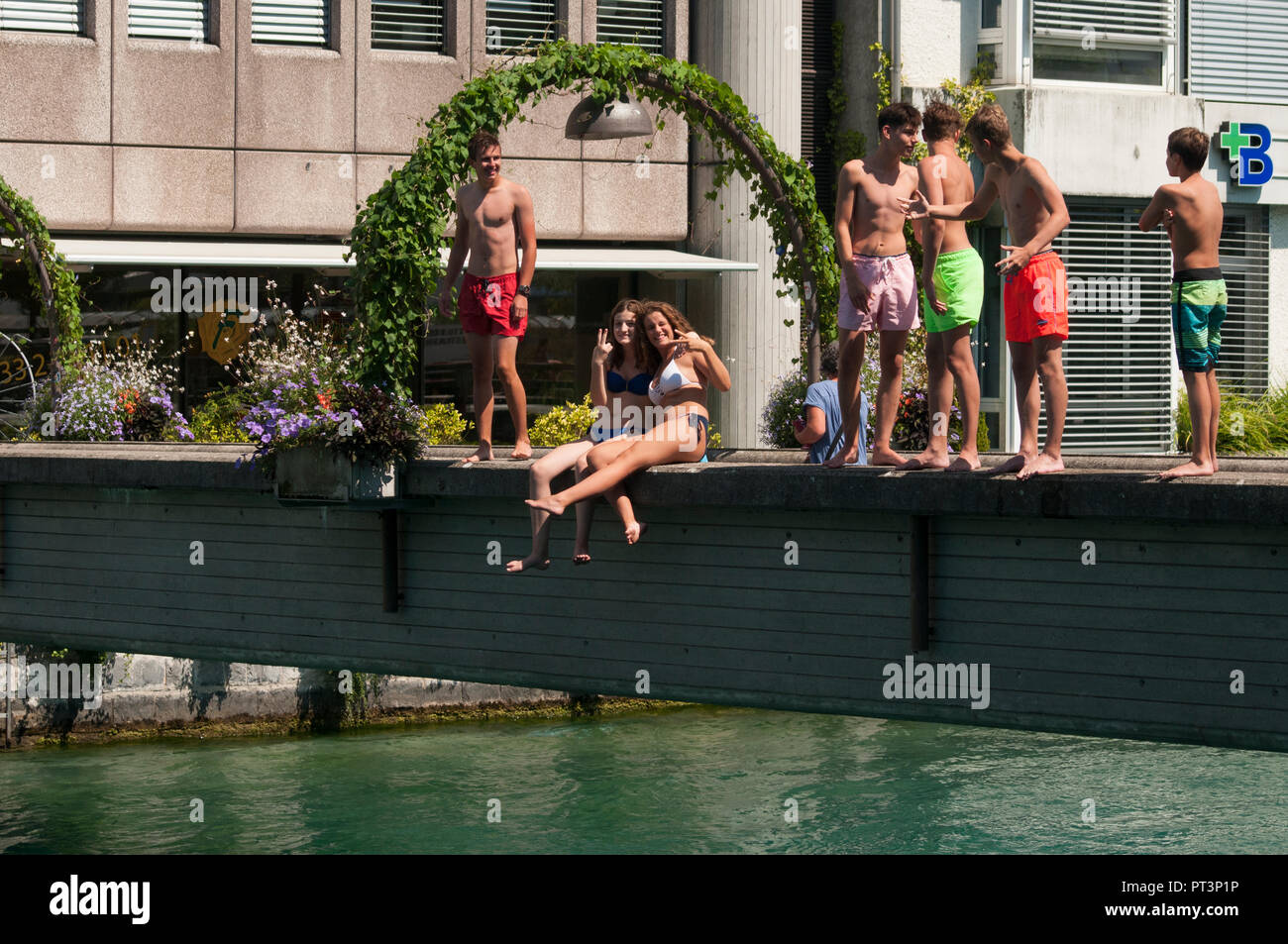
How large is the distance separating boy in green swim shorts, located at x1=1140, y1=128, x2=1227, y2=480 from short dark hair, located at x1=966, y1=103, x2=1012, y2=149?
0.84m

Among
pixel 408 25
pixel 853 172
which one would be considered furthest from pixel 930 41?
pixel 853 172

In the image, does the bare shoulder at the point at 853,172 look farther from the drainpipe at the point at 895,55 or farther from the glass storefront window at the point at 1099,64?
the glass storefront window at the point at 1099,64

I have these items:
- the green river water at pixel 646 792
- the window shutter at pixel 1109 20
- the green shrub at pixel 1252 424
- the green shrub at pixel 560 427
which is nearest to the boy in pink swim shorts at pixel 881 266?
the green river water at pixel 646 792

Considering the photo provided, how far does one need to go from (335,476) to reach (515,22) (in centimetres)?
1279

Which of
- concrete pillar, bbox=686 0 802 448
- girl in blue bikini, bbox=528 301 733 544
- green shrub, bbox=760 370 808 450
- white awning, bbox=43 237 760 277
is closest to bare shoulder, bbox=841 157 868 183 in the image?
girl in blue bikini, bbox=528 301 733 544

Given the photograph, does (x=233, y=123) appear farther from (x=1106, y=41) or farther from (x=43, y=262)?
(x=1106, y=41)

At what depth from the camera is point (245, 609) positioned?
465 inches

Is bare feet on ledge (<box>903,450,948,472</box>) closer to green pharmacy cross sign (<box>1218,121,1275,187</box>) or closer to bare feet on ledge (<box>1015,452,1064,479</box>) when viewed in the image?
bare feet on ledge (<box>1015,452,1064,479</box>)

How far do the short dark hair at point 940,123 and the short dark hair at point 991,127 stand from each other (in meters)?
0.32

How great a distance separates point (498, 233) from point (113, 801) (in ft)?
29.4

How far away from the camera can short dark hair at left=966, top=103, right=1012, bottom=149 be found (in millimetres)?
8766

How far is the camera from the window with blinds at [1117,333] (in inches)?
901
